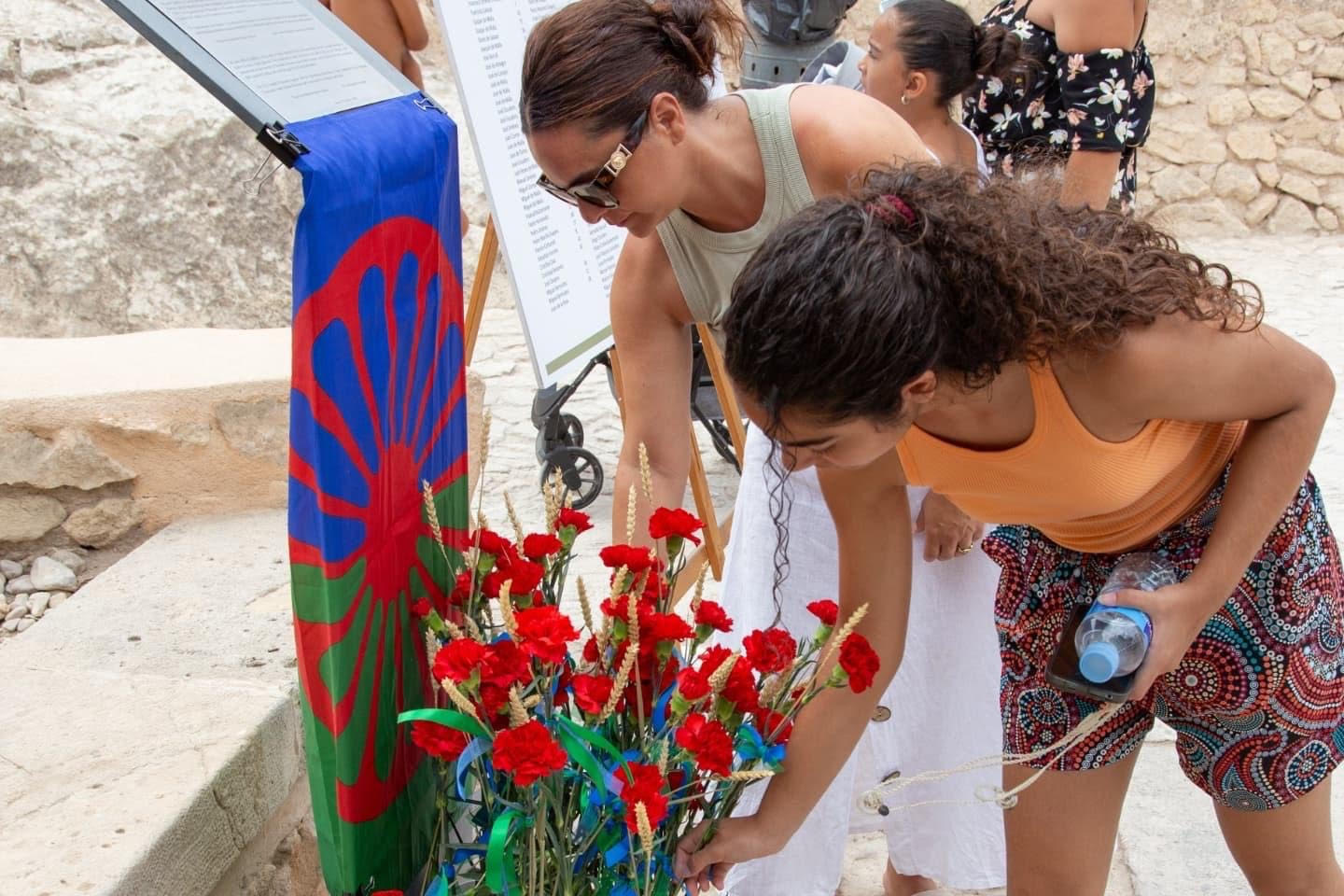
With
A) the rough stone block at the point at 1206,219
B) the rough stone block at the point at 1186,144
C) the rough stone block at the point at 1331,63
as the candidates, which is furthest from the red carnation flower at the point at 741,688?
the rough stone block at the point at 1331,63

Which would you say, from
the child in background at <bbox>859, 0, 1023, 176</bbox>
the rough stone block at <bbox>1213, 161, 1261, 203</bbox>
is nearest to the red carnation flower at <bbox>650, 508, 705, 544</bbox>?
the child in background at <bbox>859, 0, 1023, 176</bbox>

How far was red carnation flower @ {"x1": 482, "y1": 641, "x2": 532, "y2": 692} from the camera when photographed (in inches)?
46.4

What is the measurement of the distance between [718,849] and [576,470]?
2.61m

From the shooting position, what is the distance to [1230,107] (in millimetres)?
7668

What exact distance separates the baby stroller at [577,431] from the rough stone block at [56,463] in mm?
1354

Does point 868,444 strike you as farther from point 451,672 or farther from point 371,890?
point 371,890

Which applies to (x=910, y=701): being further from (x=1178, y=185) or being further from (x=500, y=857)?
(x=1178, y=185)

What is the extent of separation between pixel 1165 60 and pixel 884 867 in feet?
21.7

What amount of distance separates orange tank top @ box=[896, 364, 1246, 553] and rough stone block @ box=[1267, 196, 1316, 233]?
698 centimetres

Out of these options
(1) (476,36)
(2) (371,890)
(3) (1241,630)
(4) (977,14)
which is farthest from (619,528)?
(4) (977,14)

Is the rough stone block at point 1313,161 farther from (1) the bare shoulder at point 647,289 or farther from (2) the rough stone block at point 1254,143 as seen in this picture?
(1) the bare shoulder at point 647,289

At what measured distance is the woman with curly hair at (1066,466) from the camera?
1196 millimetres

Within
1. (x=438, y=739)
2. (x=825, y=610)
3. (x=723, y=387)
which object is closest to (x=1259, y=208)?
(x=723, y=387)

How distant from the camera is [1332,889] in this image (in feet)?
5.03
